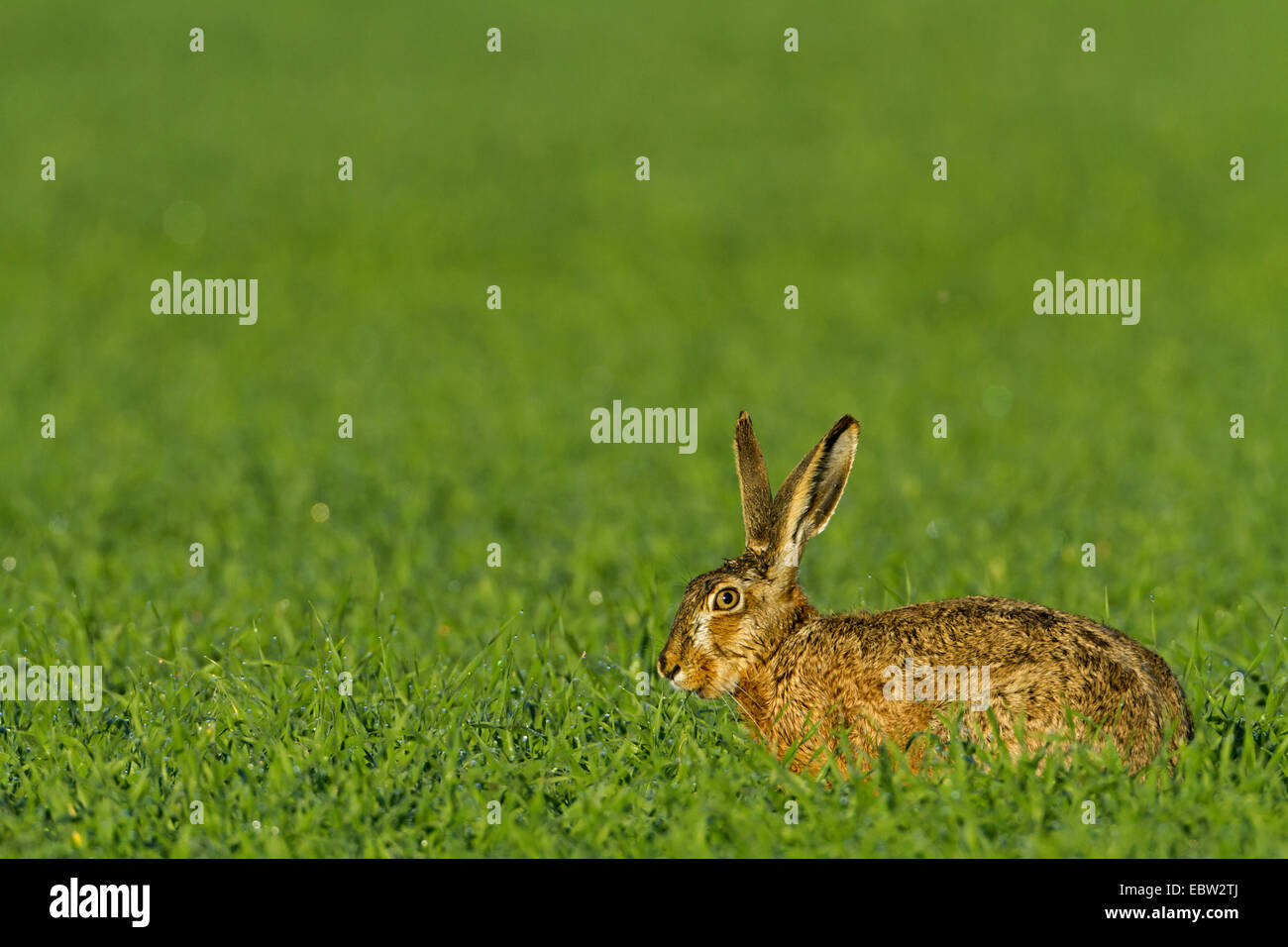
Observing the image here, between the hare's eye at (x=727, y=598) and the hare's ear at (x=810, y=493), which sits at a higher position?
the hare's ear at (x=810, y=493)

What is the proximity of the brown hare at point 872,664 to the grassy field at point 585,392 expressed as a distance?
16 cm

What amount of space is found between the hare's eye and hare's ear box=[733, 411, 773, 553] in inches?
7.2

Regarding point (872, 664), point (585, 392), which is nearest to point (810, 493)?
point (872, 664)

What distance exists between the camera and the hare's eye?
507cm

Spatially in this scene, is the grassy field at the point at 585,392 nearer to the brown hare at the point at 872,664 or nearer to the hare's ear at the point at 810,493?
the brown hare at the point at 872,664

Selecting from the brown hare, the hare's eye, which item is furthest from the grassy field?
the hare's eye

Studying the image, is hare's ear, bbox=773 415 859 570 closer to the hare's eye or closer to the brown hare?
the brown hare

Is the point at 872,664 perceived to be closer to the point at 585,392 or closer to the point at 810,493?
the point at 810,493

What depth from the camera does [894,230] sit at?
18391 millimetres

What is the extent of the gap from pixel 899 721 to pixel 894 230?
47.3 ft

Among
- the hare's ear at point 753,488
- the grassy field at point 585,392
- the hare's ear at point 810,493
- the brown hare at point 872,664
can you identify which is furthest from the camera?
the hare's ear at point 753,488

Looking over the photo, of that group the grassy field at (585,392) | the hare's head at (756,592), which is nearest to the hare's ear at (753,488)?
the hare's head at (756,592)

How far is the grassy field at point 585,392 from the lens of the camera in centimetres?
465
